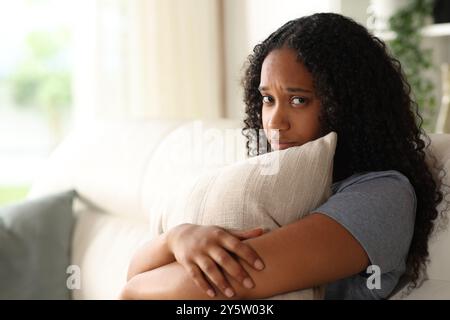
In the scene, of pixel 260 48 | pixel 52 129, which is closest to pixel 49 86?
pixel 52 129

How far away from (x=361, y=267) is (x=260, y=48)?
452 mm

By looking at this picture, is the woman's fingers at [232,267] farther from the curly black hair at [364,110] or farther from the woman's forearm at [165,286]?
the curly black hair at [364,110]

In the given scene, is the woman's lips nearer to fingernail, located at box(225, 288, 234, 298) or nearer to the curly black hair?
the curly black hair

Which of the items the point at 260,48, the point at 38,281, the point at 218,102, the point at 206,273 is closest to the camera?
the point at 206,273

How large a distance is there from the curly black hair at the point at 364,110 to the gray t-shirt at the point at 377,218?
40 millimetres

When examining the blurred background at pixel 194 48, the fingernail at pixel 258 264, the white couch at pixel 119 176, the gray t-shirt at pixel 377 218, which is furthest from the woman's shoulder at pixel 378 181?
the blurred background at pixel 194 48

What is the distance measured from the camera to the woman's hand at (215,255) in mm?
911

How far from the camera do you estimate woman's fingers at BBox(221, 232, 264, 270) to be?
2.98 ft

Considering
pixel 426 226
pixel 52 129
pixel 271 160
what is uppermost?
pixel 271 160

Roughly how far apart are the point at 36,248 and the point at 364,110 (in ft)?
3.05

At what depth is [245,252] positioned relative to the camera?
35.7 inches

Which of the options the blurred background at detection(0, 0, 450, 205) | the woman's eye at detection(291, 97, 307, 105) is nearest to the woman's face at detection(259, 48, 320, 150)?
the woman's eye at detection(291, 97, 307, 105)

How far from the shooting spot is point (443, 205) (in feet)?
3.64
